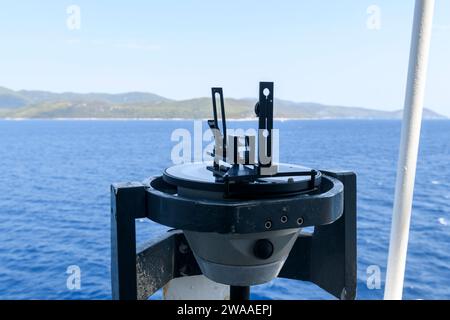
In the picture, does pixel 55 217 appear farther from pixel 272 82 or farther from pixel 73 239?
pixel 272 82

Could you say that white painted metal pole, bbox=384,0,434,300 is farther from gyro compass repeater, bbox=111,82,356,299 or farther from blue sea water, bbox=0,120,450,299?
blue sea water, bbox=0,120,450,299

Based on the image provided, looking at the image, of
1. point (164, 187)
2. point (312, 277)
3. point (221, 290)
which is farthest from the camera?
point (221, 290)

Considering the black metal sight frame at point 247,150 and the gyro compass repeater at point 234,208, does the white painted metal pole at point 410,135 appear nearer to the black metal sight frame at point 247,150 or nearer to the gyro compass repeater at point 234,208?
the gyro compass repeater at point 234,208

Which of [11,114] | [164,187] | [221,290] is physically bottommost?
[11,114]

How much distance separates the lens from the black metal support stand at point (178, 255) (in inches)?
61.9

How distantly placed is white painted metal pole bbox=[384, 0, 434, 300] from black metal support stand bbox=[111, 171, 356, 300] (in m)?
1.12

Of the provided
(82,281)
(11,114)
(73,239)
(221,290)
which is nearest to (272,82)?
(221,290)

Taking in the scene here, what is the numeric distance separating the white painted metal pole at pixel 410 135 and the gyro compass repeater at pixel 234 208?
125 centimetres

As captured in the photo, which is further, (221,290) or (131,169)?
(131,169)

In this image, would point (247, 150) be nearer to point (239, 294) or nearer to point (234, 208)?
point (234, 208)

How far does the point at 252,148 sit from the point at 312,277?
93 centimetres

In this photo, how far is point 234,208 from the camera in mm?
1369

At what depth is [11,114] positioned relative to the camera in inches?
7731

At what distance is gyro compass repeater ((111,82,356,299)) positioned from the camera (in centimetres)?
142
